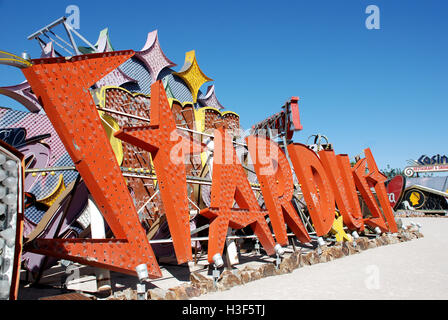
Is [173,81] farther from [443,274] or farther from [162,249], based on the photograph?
[443,274]

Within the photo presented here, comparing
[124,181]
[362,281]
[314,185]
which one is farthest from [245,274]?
[314,185]

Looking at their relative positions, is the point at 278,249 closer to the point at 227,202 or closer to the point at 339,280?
the point at 339,280

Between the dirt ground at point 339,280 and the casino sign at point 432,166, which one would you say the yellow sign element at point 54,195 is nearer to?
the dirt ground at point 339,280

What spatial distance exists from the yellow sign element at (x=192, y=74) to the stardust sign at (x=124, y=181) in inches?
555

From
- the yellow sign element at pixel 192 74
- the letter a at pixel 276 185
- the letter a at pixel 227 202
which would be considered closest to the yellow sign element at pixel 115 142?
the letter a at pixel 227 202

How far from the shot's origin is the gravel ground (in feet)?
23.8

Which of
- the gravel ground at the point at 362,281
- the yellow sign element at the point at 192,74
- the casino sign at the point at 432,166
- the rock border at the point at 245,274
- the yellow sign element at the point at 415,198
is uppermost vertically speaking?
the yellow sign element at the point at 192,74

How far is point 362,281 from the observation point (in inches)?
336

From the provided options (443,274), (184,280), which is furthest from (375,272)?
(184,280)

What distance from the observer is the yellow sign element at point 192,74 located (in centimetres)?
2398

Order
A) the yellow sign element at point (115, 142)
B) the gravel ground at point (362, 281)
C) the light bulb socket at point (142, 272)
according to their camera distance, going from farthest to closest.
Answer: the yellow sign element at point (115, 142) < the gravel ground at point (362, 281) < the light bulb socket at point (142, 272)

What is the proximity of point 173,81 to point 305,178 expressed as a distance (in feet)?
45.9

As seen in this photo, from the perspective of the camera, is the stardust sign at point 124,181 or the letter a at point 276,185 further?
the letter a at point 276,185

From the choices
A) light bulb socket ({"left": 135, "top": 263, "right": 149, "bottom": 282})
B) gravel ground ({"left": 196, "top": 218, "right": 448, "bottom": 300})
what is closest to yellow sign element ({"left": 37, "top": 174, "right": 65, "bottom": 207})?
light bulb socket ({"left": 135, "top": 263, "right": 149, "bottom": 282})
